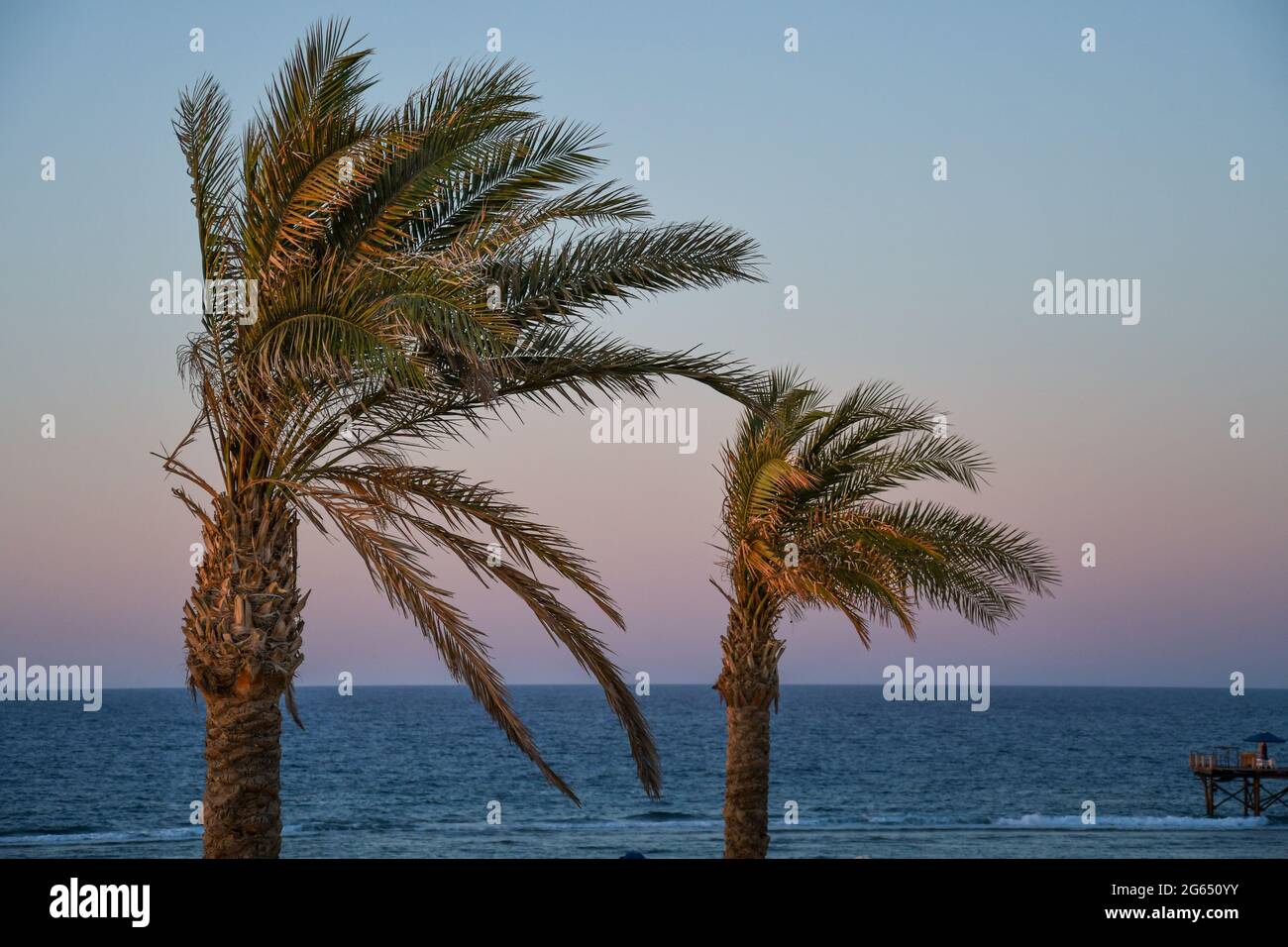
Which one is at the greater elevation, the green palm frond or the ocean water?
the green palm frond

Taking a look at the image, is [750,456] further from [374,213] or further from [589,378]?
[374,213]

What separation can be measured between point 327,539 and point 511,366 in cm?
215

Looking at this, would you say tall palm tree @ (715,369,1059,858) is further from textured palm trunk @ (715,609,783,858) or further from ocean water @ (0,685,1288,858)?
ocean water @ (0,685,1288,858)

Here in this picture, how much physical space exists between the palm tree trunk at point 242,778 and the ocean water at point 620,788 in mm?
28526

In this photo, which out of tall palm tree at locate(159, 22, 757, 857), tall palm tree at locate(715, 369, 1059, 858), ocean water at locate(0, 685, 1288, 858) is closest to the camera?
tall palm tree at locate(159, 22, 757, 857)

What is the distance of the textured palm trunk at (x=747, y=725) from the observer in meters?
15.1

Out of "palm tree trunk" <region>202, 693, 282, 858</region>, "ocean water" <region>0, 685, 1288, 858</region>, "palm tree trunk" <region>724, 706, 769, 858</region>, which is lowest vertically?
"ocean water" <region>0, 685, 1288, 858</region>

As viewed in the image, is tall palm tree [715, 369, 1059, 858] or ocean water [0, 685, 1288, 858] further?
ocean water [0, 685, 1288, 858]

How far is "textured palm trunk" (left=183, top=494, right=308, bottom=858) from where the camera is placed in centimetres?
940

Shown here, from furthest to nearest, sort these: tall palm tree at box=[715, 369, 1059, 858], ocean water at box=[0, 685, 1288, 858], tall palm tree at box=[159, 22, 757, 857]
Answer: ocean water at box=[0, 685, 1288, 858], tall palm tree at box=[715, 369, 1059, 858], tall palm tree at box=[159, 22, 757, 857]

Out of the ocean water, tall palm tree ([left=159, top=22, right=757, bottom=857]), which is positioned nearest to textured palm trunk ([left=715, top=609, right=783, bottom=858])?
tall palm tree ([left=159, top=22, right=757, bottom=857])

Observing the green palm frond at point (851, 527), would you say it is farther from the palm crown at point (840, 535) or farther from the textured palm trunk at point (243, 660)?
the textured palm trunk at point (243, 660)

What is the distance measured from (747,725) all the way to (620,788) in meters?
46.7

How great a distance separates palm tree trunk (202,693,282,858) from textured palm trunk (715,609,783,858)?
6.93 metres
